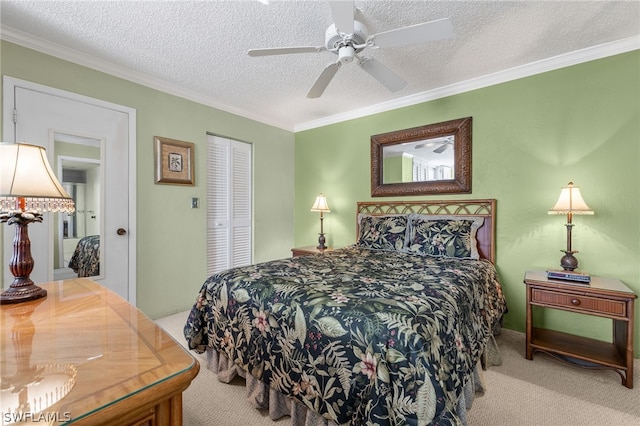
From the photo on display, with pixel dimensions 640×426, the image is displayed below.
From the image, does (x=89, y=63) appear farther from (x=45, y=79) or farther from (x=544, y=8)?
(x=544, y=8)

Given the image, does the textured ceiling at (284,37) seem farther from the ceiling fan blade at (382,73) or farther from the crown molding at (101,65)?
the ceiling fan blade at (382,73)

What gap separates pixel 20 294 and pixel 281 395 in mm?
1351

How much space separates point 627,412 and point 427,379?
64.9 inches

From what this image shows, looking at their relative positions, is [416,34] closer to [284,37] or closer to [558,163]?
[284,37]

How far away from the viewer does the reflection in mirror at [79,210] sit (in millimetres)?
2518

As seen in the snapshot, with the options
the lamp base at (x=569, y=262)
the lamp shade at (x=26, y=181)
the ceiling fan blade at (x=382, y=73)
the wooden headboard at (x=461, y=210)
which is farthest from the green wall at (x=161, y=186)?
the lamp base at (x=569, y=262)

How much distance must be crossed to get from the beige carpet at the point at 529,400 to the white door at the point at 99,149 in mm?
1465

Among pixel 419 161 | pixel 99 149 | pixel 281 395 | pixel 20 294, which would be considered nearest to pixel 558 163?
pixel 419 161

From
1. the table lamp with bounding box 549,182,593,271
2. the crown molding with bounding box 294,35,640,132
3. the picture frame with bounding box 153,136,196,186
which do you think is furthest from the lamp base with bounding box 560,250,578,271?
the picture frame with bounding box 153,136,196,186

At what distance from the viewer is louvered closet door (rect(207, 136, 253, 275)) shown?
12.3 feet

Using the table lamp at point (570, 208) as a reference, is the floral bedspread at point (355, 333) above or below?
below

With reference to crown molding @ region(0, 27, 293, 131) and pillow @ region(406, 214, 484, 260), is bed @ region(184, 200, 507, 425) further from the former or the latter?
crown molding @ region(0, 27, 293, 131)

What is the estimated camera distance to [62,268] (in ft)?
8.31

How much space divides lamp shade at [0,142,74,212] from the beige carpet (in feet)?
4.64
